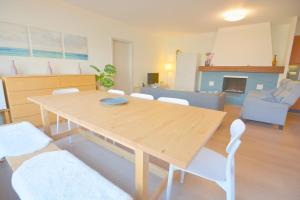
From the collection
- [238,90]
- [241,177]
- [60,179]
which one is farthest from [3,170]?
[238,90]

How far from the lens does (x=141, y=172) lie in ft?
2.73

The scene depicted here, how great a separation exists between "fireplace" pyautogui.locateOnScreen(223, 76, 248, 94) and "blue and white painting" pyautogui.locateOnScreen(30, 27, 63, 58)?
15.9 ft

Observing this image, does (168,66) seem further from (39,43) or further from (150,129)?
(150,129)

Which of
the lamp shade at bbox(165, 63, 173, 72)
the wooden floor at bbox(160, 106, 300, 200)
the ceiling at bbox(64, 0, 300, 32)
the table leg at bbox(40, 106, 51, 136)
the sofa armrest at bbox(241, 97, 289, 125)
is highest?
the ceiling at bbox(64, 0, 300, 32)

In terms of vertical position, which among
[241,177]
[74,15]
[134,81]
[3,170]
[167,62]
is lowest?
[241,177]

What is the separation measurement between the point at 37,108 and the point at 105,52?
2144mm

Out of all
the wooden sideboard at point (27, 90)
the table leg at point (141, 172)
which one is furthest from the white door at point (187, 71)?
the table leg at point (141, 172)

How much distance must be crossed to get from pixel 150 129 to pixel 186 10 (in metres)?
3.37

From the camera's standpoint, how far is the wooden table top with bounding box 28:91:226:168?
0.68 m

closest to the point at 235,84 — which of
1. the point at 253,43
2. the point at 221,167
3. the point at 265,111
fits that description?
the point at 253,43

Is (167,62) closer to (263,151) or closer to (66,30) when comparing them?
(66,30)

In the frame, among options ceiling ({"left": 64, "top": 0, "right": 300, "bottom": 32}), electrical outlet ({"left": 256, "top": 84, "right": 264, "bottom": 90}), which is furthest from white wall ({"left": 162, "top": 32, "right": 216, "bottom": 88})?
electrical outlet ({"left": 256, "top": 84, "right": 264, "bottom": 90})

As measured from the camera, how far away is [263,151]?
2166 millimetres

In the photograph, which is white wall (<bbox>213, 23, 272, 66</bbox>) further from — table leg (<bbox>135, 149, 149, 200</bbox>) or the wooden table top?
table leg (<bbox>135, 149, 149, 200</bbox>)
